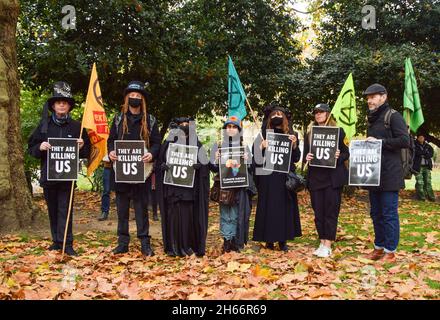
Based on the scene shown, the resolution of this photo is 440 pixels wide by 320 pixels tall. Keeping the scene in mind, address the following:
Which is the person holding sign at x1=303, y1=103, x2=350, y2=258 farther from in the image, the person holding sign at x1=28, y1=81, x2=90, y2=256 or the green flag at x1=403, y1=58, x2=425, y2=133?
the person holding sign at x1=28, y1=81, x2=90, y2=256

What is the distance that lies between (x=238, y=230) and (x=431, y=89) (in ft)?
38.3

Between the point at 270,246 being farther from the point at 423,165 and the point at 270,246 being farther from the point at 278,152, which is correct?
the point at 423,165

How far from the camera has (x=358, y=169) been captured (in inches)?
270

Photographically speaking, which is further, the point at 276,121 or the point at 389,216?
the point at 276,121

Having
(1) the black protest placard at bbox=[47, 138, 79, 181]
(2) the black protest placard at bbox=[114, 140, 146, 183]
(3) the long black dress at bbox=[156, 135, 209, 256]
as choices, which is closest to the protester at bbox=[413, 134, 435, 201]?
(3) the long black dress at bbox=[156, 135, 209, 256]

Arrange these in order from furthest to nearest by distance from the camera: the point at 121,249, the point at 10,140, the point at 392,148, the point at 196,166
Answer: the point at 10,140 < the point at 121,249 < the point at 196,166 < the point at 392,148

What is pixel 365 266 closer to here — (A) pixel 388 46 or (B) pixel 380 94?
(B) pixel 380 94

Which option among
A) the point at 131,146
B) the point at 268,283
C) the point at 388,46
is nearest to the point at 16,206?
the point at 131,146

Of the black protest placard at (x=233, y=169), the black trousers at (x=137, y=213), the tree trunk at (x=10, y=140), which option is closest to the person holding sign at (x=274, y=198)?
the black protest placard at (x=233, y=169)

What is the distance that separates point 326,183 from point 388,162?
1.01 metres

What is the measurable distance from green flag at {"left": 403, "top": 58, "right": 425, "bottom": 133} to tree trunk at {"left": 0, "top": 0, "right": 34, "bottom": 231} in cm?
700

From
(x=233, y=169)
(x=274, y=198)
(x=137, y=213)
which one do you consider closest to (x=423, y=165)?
(x=274, y=198)

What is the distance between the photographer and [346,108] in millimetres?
8344

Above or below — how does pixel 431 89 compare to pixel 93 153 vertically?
above
